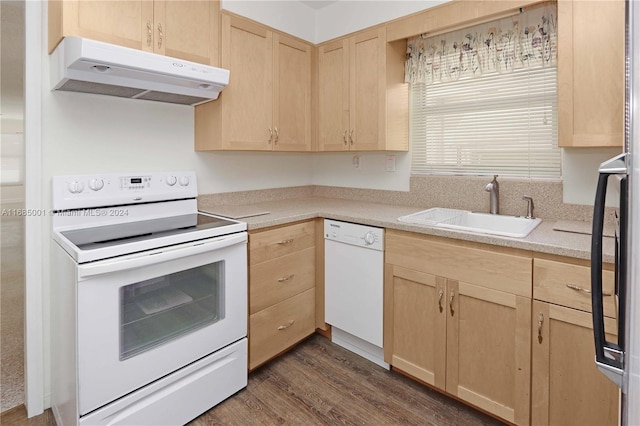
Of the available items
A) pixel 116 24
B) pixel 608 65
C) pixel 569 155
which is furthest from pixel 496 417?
pixel 116 24

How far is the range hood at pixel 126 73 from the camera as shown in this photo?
1.46 m

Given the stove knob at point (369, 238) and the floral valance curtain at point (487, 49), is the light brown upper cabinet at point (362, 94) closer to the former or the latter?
the floral valance curtain at point (487, 49)

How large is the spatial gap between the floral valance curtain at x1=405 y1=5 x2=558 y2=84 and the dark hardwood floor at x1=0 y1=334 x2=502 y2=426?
75.1 inches

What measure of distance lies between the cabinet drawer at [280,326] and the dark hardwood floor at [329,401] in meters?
0.12

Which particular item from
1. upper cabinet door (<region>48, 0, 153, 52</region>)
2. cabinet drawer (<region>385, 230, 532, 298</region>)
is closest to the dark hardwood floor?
cabinet drawer (<region>385, 230, 532, 298</region>)

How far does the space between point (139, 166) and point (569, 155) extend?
7.90 ft

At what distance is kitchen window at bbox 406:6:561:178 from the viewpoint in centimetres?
→ 199

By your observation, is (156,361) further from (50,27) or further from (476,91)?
(476,91)

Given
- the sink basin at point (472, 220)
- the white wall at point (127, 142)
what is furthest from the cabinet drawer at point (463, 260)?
the white wall at point (127, 142)

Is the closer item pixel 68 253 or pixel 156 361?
pixel 68 253

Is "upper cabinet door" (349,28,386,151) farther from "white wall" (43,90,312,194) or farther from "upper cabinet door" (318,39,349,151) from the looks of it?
"white wall" (43,90,312,194)

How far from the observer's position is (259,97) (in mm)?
2367

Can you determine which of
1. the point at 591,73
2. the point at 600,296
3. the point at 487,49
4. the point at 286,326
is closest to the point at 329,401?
the point at 286,326

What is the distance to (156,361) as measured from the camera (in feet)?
5.07
